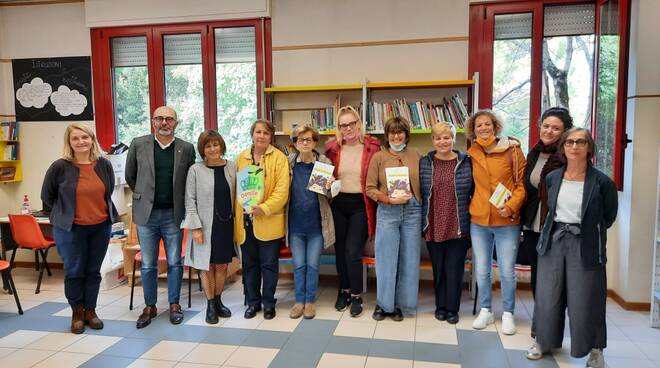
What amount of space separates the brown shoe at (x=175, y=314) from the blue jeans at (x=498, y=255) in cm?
231

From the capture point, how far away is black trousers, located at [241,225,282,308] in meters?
3.43

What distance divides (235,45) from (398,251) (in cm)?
292

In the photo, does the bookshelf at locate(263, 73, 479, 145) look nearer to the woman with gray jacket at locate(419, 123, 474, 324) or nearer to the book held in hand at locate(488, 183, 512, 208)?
the woman with gray jacket at locate(419, 123, 474, 324)

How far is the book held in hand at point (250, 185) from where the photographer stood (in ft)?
10.8

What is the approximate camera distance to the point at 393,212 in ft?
10.8

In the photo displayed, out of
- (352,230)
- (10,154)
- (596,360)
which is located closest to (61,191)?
(352,230)

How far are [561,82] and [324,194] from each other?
8.62ft

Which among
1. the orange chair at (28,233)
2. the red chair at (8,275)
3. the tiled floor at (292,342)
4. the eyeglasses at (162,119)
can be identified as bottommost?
the tiled floor at (292,342)

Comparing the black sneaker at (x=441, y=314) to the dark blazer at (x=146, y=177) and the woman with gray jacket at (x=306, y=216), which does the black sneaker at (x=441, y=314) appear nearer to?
the woman with gray jacket at (x=306, y=216)

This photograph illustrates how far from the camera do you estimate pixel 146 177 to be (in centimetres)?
329

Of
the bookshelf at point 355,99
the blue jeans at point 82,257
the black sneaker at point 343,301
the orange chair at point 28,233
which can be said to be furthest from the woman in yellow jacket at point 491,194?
the orange chair at point 28,233

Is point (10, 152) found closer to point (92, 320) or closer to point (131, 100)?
point (131, 100)

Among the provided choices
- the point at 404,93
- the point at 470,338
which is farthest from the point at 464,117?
the point at 470,338

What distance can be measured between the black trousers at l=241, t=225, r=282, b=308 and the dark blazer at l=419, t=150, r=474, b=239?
1.18 m
